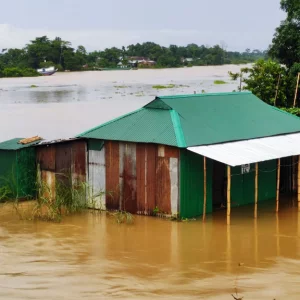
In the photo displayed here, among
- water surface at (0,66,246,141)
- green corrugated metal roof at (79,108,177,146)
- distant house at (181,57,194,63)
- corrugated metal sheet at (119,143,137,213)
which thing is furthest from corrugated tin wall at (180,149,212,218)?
distant house at (181,57,194,63)

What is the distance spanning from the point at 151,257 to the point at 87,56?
72920mm

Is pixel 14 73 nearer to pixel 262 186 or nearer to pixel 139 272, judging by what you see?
pixel 262 186

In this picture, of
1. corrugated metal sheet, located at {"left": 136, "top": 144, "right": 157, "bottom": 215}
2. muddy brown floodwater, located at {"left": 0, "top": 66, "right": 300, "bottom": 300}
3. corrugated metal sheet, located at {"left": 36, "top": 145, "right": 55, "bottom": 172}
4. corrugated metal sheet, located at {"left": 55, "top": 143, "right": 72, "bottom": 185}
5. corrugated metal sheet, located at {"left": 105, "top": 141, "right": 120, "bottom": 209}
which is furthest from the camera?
corrugated metal sheet, located at {"left": 36, "top": 145, "right": 55, "bottom": 172}

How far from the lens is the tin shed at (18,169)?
606 inches

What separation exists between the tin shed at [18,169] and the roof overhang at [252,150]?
401 centimetres

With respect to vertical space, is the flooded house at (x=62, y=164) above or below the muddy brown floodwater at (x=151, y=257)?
above

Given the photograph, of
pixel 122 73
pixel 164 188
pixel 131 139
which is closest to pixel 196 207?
pixel 164 188

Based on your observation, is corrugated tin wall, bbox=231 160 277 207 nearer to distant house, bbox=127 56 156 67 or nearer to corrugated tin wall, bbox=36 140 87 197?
corrugated tin wall, bbox=36 140 87 197

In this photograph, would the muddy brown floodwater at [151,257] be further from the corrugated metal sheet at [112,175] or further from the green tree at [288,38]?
the green tree at [288,38]

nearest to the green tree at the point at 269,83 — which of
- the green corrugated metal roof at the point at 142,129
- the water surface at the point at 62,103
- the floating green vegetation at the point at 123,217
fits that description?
the water surface at the point at 62,103

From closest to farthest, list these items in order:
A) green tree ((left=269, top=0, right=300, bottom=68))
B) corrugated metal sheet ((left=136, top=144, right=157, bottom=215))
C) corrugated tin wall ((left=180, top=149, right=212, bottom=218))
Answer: corrugated tin wall ((left=180, top=149, right=212, bottom=218))
corrugated metal sheet ((left=136, top=144, right=157, bottom=215))
green tree ((left=269, top=0, right=300, bottom=68))

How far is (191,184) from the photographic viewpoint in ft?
44.9

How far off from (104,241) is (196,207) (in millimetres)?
2208

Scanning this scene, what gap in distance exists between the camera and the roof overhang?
13.3 m
